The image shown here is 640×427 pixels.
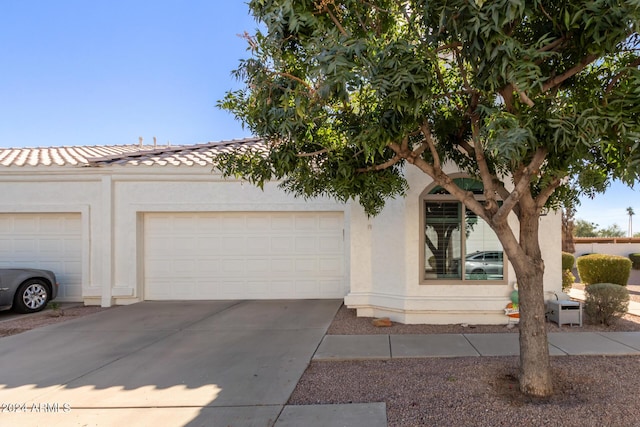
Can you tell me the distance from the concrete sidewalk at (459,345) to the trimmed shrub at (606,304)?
624 mm

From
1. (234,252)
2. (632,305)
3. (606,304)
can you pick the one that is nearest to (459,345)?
(606,304)

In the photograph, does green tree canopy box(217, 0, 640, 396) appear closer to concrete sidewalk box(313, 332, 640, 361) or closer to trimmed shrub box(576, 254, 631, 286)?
concrete sidewalk box(313, 332, 640, 361)

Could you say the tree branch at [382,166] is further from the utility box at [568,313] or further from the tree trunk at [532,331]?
the utility box at [568,313]

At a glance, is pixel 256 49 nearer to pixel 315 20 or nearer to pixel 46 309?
pixel 315 20

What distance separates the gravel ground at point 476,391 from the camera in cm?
382

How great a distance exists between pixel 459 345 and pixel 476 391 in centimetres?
181

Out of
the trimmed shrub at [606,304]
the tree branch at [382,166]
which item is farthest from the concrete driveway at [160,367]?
the trimmed shrub at [606,304]

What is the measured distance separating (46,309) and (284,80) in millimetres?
8760

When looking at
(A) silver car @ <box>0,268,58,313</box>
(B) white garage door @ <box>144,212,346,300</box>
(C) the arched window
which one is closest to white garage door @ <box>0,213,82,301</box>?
(A) silver car @ <box>0,268,58,313</box>

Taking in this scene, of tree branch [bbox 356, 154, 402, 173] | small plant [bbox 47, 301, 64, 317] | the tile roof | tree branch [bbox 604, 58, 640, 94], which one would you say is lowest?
small plant [bbox 47, 301, 64, 317]

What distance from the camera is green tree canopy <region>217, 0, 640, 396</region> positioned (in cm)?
347

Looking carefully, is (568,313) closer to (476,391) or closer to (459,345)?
(459,345)

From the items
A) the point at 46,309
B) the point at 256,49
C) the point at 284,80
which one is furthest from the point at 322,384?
the point at 46,309

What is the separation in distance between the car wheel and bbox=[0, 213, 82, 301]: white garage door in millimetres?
867
